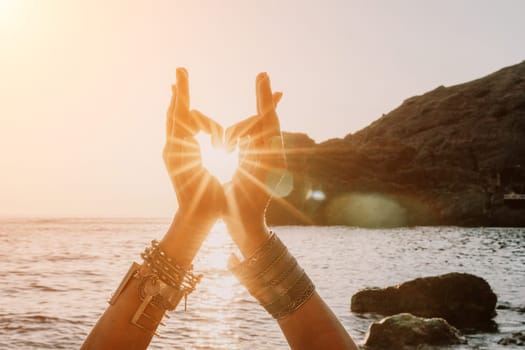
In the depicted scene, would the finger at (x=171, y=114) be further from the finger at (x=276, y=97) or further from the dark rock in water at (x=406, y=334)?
the dark rock in water at (x=406, y=334)

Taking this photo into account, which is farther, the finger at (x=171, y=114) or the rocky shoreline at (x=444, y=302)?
the rocky shoreline at (x=444, y=302)

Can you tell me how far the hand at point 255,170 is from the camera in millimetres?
2066

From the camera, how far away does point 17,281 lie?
27250mm

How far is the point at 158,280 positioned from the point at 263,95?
89cm

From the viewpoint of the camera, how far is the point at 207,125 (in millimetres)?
2076

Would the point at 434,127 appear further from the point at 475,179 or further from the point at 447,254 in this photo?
the point at 447,254

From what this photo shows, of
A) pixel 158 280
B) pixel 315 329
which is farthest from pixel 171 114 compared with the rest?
pixel 315 329

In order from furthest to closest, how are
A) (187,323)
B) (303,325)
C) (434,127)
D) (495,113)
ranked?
(434,127) → (495,113) → (187,323) → (303,325)

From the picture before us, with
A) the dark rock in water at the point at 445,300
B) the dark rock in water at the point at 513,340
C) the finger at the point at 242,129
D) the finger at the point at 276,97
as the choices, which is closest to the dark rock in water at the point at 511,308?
the dark rock in water at the point at 445,300

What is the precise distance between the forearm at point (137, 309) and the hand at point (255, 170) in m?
0.16

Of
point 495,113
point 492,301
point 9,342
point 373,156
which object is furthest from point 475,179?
point 9,342

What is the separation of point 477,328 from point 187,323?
9.89m

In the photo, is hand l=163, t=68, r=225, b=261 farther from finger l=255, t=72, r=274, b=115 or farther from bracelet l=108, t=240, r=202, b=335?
finger l=255, t=72, r=274, b=115

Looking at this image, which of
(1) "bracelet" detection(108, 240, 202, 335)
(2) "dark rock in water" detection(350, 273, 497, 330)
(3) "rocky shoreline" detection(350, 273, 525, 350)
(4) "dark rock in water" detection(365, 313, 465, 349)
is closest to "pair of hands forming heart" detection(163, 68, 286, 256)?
(1) "bracelet" detection(108, 240, 202, 335)
